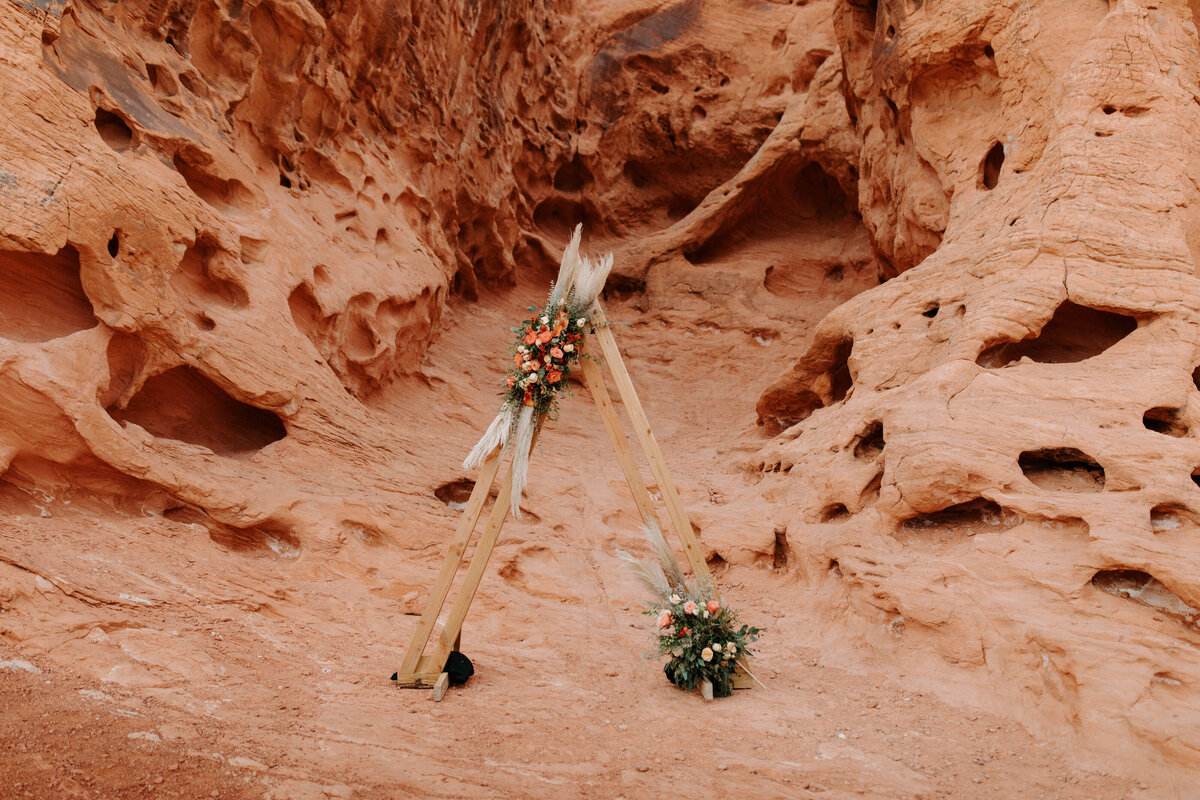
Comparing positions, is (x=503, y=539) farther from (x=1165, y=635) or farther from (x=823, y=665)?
(x=1165, y=635)

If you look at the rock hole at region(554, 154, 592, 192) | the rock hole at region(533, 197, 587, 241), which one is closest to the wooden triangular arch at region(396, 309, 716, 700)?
the rock hole at region(533, 197, 587, 241)

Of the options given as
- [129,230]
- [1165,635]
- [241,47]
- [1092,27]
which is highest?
[1092,27]

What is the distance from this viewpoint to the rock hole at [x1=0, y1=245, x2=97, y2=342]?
5.84 metres

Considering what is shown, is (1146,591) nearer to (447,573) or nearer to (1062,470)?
(1062,470)

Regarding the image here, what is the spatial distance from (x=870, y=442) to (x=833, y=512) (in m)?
0.83

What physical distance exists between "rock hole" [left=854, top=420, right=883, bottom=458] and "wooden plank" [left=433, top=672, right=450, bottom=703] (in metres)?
4.31

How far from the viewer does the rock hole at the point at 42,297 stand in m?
5.84

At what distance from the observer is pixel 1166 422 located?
6137 mm

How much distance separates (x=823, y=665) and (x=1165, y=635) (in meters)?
2.05

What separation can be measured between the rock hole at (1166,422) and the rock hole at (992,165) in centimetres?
367

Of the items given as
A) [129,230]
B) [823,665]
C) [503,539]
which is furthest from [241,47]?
[823,665]

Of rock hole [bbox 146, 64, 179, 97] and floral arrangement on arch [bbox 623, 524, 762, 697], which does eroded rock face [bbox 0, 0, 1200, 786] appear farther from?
floral arrangement on arch [bbox 623, 524, 762, 697]

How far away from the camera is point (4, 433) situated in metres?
5.42

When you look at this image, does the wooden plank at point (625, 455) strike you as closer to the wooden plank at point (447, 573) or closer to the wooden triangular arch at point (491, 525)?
the wooden triangular arch at point (491, 525)
